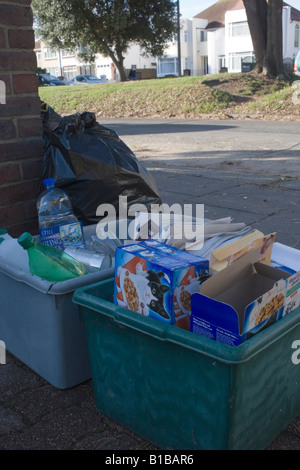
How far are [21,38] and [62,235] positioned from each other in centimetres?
128

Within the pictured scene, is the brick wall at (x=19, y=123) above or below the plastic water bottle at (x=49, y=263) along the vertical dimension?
above

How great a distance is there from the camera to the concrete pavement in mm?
1928

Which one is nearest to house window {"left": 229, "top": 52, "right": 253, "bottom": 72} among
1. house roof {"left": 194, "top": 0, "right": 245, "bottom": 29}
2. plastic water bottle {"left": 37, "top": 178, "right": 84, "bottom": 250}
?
house roof {"left": 194, "top": 0, "right": 245, "bottom": 29}

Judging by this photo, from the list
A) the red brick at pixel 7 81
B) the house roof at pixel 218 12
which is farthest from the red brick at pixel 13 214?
the house roof at pixel 218 12

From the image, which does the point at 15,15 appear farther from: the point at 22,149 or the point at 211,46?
the point at 211,46

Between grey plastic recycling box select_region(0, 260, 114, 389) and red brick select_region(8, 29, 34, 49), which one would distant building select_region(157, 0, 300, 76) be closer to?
red brick select_region(8, 29, 34, 49)

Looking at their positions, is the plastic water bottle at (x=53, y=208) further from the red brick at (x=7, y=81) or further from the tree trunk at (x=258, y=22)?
the tree trunk at (x=258, y=22)

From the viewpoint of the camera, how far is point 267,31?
→ 17672 mm

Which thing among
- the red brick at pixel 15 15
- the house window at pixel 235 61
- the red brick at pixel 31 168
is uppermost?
the house window at pixel 235 61

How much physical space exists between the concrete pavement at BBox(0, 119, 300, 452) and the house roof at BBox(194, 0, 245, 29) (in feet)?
157

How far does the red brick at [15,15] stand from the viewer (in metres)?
2.87

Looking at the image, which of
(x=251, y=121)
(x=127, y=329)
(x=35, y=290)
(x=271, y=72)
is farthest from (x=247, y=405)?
(x=271, y=72)

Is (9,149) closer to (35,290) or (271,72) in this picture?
(35,290)
